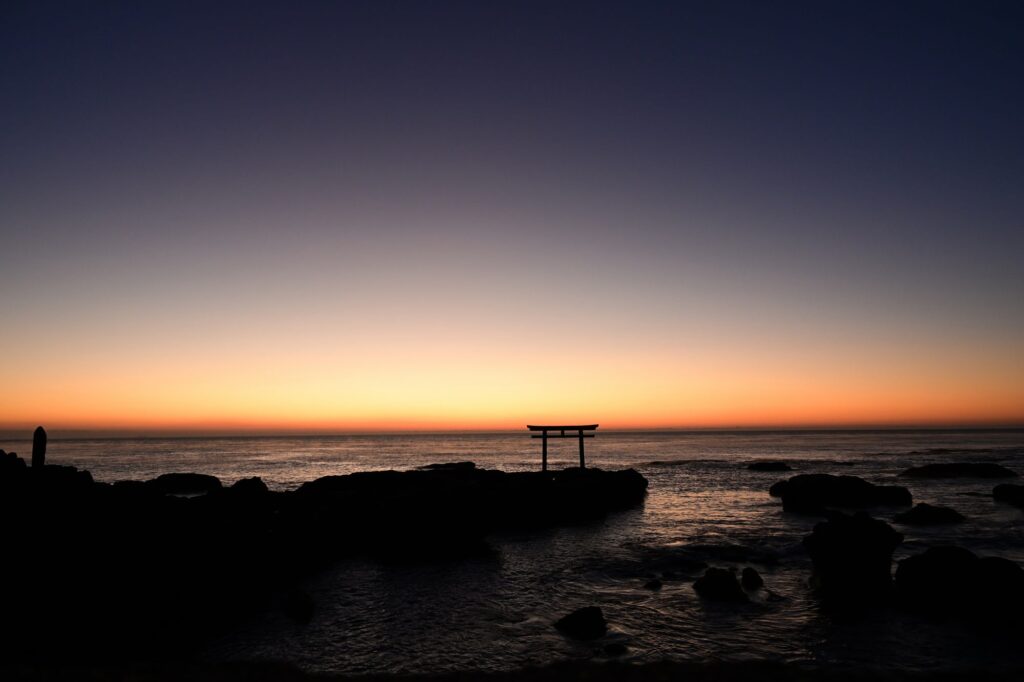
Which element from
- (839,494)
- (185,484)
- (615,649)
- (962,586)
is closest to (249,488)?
(615,649)

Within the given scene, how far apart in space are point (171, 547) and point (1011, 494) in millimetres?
45810

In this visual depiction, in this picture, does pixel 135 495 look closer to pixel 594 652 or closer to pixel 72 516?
pixel 72 516

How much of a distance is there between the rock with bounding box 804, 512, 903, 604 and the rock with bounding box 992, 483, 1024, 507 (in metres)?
23.4

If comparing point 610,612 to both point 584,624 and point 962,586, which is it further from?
point 962,586

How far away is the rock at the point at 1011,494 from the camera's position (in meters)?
33.9

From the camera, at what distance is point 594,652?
1272 cm

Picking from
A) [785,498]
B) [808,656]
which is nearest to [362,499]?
[808,656]

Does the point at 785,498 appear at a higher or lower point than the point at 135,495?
lower

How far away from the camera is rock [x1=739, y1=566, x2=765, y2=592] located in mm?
17650

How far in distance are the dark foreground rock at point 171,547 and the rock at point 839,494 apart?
18.9 m

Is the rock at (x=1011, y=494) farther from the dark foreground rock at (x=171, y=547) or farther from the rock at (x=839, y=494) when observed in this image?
the dark foreground rock at (x=171, y=547)

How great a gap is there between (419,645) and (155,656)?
5945mm

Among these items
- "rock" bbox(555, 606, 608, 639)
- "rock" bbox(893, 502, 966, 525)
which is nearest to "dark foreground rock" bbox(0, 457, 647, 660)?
"rock" bbox(555, 606, 608, 639)

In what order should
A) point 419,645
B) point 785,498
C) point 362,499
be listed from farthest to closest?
1. point 785,498
2. point 362,499
3. point 419,645
